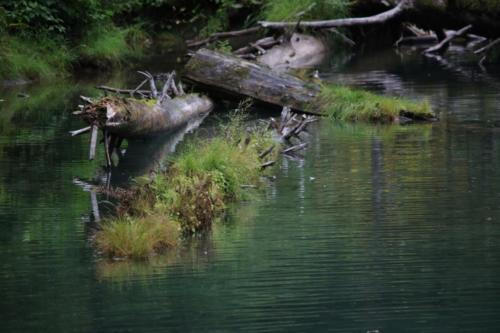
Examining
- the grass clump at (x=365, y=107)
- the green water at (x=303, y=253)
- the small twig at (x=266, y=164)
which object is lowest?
the green water at (x=303, y=253)

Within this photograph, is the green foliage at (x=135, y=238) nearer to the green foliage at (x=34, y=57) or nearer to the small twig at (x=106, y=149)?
the small twig at (x=106, y=149)

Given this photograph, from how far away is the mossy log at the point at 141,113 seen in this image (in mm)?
13492

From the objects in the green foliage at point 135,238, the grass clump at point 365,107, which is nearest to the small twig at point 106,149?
the green foliage at point 135,238

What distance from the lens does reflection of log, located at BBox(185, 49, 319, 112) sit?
18.1 m

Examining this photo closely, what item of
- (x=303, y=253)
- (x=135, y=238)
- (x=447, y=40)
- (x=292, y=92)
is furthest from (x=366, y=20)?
(x=135, y=238)

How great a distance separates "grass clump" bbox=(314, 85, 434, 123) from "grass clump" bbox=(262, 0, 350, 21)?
10.5 m

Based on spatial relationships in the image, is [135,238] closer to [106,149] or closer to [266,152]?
[266,152]

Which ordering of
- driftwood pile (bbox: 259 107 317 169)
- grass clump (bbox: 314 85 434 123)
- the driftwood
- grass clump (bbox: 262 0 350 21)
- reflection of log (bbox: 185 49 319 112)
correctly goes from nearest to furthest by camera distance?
driftwood pile (bbox: 259 107 317 169) → grass clump (bbox: 314 85 434 123) → reflection of log (bbox: 185 49 319 112) → the driftwood → grass clump (bbox: 262 0 350 21)

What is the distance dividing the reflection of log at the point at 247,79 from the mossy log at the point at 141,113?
444mm

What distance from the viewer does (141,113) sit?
15008 mm

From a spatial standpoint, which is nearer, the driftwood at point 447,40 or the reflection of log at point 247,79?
the reflection of log at point 247,79

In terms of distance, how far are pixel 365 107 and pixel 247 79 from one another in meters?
2.05

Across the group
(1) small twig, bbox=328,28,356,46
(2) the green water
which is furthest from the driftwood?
(2) the green water

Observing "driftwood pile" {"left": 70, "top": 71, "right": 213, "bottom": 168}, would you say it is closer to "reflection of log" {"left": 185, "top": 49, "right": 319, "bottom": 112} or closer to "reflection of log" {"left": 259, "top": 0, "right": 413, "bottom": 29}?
"reflection of log" {"left": 185, "top": 49, "right": 319, "bottom": 112}
